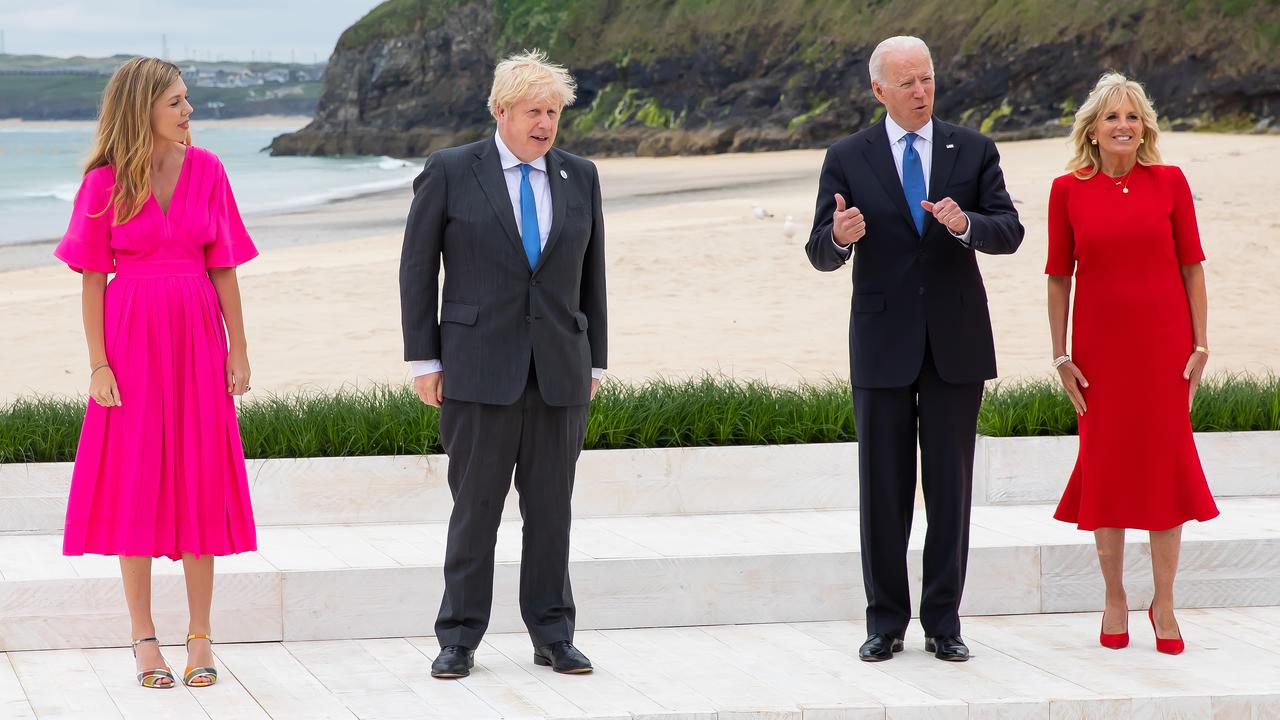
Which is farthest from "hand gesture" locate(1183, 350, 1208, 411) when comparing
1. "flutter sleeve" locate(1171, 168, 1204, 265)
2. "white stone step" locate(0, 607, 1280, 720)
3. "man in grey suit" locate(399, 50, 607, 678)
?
"man in grey suit" locate(399, 50, 607, 678)

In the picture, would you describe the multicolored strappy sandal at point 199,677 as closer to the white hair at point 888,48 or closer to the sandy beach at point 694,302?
the white hair at point 888,48

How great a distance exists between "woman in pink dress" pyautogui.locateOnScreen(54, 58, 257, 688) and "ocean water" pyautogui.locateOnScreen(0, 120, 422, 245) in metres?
9.07

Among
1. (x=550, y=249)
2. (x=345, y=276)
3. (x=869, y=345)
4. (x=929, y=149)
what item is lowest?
(x=345, y=276)

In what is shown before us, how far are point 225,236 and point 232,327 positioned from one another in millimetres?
248

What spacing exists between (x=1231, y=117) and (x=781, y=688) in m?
39.6

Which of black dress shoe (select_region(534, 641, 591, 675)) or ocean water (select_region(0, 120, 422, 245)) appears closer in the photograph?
black dress shoe (select_region(534, 641, 591, 675))

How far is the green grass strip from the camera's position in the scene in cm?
541

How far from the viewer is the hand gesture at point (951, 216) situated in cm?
383

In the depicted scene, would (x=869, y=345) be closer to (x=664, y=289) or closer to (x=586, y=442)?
(x=586, y=442)

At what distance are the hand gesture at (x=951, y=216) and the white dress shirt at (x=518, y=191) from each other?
106 centimetres

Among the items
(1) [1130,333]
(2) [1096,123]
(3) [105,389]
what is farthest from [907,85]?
(3) [105,389]

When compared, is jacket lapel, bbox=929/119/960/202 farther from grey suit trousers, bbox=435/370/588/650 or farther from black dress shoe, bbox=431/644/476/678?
black dress shoe, bbox=431/644/476/678

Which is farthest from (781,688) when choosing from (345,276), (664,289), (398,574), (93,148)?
(345,276)

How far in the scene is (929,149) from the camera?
13.7 feet
